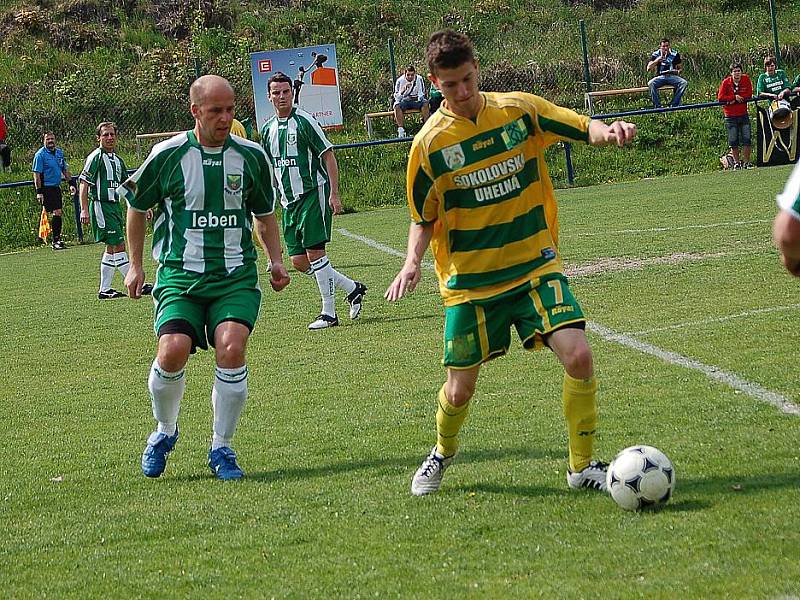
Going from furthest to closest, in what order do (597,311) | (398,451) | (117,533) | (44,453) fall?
(597,311)
(44,453)
(398,451)
(117,533)

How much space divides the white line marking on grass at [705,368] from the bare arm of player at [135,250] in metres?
3.11

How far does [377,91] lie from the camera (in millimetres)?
28047

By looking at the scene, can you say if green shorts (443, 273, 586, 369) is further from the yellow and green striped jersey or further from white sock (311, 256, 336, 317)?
white sock (311, 256, 336, 317)

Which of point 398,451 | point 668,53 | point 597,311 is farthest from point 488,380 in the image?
point 668,53

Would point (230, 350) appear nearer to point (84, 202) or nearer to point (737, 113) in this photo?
point (84, 202)

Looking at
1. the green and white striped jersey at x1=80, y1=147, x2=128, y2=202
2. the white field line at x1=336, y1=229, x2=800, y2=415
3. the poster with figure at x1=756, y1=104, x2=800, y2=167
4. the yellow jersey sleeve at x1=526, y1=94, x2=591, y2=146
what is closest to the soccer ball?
the yellow jersey sleeve at x1=526, y1=94, x2=591, y2=146

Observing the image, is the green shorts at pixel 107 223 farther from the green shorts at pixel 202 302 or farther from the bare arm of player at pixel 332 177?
the green shorts at pixel 202 302

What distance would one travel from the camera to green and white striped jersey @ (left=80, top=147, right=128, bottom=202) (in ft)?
46.0

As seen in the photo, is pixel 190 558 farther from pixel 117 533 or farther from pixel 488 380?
pixel 488 380

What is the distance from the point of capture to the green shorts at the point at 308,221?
10.3 metres

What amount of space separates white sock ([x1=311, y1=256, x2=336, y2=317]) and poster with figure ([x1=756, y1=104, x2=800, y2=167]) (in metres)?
14.4

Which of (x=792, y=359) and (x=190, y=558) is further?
(x=792, y=359)

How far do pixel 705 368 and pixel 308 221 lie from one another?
14.4 ft

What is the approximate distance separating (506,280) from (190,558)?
1651 millimetres
